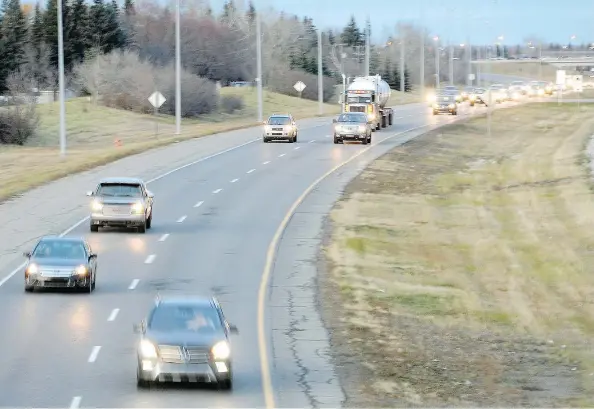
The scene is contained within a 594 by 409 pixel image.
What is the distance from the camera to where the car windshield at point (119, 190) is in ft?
142

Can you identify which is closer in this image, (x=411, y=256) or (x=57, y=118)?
(x=411, y=256)

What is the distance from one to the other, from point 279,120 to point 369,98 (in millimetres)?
8780

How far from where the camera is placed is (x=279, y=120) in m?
80.2

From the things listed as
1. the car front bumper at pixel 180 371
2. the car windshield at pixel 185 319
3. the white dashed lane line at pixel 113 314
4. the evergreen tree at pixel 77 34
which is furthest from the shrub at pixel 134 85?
the car front bumper at pixel 180 371

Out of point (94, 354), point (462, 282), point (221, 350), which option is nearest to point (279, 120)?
point (462, 282)

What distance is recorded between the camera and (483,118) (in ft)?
365

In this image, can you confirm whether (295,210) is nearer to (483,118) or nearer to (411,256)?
(411,256)

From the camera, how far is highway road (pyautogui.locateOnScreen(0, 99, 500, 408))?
2216 cm

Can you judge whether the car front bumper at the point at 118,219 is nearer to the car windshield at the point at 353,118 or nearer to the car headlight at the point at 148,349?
the car headlight at the point at 148,349

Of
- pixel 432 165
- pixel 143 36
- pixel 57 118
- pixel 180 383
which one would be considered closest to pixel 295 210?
pixel 432 165

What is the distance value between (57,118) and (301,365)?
82.5 m

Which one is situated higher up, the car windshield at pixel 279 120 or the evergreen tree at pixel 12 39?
the evergreen tree at pixel 12 39

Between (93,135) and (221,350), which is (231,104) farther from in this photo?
(221,350)

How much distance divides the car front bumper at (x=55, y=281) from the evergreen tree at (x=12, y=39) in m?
76.5
